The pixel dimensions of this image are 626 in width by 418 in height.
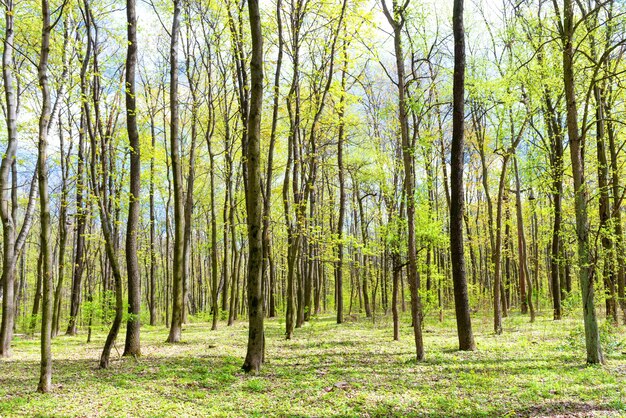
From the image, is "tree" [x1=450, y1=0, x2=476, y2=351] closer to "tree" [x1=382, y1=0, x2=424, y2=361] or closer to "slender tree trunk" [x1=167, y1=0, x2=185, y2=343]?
"tree" [x1=382, y1=0, x2=424, y2=361]

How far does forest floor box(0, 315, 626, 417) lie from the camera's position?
613 cm

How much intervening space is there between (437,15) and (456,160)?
27.2ft

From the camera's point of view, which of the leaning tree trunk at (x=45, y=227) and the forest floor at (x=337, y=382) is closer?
the forest floor at (x=337, y=382)

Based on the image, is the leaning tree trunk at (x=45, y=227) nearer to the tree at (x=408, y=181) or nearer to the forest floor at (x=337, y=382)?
the forest floor at (x=337, y=382)

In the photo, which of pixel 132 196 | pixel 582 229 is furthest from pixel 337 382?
pixel 132 196

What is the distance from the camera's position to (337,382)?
7801 millimetres

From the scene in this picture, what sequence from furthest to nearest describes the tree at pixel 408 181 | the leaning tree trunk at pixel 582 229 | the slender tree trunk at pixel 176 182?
1. the slender tree trunk at pixel 176 182
2. the tree at pixel 408 181
3. the leaning tree trunk at pixel 582 229

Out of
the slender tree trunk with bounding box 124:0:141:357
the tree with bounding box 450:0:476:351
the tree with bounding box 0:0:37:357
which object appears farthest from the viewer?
the tree with bounding box 450:0:476:351

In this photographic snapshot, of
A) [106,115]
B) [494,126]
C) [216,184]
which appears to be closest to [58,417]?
[106,115]

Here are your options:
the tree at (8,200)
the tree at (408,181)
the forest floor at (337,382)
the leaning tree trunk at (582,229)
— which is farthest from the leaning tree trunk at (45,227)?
the leaning tree trunk at (582,229)

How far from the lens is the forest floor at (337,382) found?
6129 mm

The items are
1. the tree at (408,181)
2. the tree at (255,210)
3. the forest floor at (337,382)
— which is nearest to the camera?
the forest floor at (337,382)

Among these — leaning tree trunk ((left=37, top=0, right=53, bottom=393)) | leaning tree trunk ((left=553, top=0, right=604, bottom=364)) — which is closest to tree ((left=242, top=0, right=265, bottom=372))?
leaning tree trunk ((left=37, top=0, right=53, bottom=393))

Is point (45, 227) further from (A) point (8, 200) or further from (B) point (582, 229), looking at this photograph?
(B) point (582, 229)
